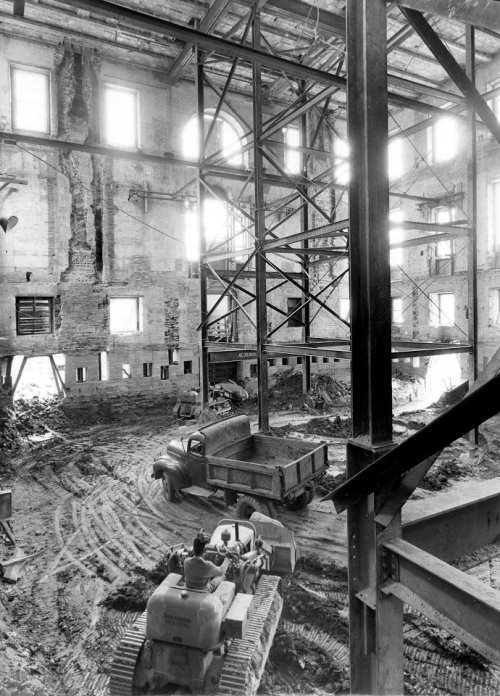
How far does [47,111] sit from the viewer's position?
14281 millimetres

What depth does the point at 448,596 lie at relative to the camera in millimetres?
2113

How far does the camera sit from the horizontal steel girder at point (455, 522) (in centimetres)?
270

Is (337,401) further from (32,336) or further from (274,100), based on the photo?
(274,100)

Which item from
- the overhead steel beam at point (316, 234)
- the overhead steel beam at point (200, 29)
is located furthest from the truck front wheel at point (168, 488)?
the overhead steel beam at point (200, 29)

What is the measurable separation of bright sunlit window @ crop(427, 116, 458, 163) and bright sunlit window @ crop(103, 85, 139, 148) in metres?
11.9

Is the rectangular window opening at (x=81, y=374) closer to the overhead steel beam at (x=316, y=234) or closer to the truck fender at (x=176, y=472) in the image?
the truck fender at (x=176, y=472)

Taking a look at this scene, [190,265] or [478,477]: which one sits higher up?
[190,265]

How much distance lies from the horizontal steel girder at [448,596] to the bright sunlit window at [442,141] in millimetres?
19654

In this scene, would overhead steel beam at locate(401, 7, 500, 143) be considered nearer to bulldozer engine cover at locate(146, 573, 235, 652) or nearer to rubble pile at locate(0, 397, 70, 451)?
bulldozer engine cover at locate(146, 573, 235, 652)

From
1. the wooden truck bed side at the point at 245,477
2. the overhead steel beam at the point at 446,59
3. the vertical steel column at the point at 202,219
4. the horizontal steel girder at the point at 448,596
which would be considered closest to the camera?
the horizontal steel girder at the point at 448,596

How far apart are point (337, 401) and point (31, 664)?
12.8 meters

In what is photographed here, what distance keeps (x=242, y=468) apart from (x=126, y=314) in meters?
10.9

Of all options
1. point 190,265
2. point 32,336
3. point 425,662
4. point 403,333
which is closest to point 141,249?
point 190,265

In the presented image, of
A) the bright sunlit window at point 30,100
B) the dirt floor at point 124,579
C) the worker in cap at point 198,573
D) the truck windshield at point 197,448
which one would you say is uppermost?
the bright sunlit window at point 30,100
